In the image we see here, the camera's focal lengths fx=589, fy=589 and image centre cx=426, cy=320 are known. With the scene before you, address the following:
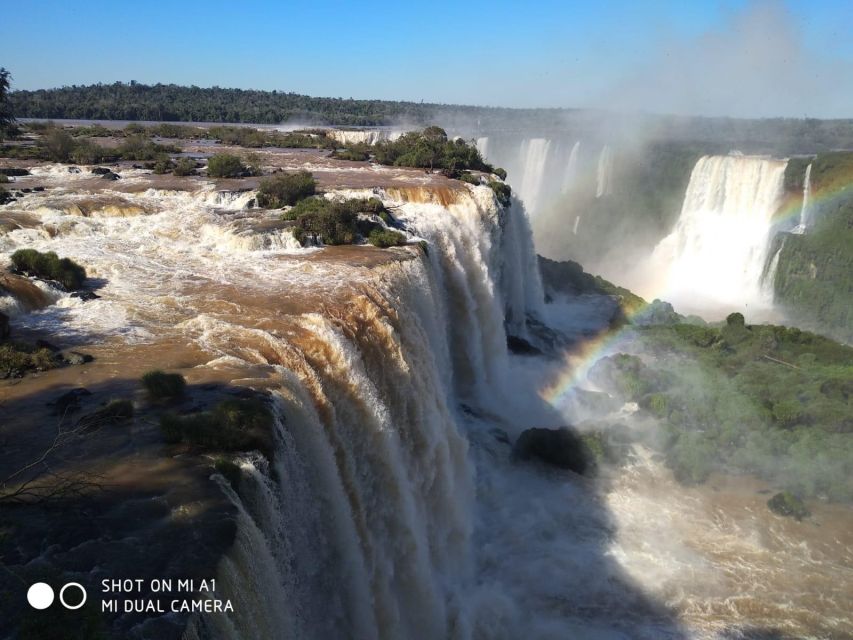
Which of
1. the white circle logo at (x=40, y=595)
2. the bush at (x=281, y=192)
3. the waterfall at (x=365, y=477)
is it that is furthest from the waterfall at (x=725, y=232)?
the white circle logo at (x=40, y=595)

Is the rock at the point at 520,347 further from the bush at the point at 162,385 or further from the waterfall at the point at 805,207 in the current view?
the waterfall at the point at 805,207

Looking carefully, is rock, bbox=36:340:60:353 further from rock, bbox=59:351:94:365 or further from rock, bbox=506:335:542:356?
rock, bbox=506:335:542:356

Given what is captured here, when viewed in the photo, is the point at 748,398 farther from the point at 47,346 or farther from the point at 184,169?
the point at 184,169

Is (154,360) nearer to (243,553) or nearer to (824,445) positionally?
(243,553)

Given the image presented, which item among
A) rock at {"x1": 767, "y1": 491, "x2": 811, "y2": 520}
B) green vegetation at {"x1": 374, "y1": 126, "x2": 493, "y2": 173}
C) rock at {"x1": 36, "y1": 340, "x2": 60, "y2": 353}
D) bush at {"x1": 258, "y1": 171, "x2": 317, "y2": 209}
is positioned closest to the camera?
rock at {"x1": 36, "y1": 340, "x2": 60, "y2": 353}

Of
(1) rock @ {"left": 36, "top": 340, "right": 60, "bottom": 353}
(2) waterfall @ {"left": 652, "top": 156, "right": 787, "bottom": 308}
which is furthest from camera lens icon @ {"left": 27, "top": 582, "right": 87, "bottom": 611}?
(2) waterfall @ {"left": 652, "top": 156, "right": 787, "bottom": 308}
